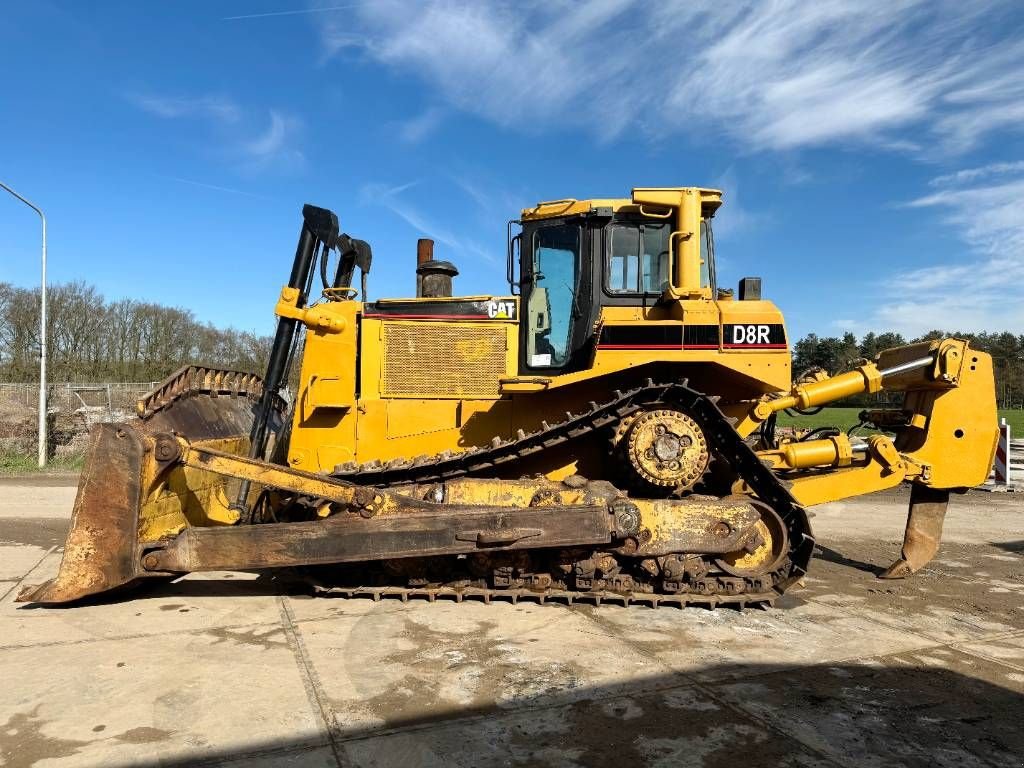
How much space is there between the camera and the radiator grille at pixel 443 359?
6.18m

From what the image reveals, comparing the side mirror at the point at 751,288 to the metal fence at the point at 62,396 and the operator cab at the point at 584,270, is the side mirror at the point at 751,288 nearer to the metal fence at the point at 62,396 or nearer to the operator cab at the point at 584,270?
the operator cab at the point at 584,270

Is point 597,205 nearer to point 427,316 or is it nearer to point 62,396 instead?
point 427,316

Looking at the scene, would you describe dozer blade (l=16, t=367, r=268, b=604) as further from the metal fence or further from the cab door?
the metal fence

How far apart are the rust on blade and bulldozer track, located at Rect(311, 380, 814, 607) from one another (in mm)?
1484

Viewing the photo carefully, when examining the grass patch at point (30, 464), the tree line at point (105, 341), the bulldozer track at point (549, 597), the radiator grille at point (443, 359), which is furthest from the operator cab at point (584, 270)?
the tree line at point (105, 341)

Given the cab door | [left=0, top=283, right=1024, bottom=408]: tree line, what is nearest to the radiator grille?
the cab door

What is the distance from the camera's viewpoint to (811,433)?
23.2 feet

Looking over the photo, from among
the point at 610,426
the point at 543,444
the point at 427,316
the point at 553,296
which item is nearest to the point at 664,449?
the point at 610,426

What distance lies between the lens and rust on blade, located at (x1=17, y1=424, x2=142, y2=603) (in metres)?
4.91

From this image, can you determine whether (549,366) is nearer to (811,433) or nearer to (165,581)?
(811,433)

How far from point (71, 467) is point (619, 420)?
1597 centimetres

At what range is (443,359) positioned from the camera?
20.5 ft

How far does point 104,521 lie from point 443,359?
301 centimetres

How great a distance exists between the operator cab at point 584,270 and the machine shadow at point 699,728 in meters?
3.00
